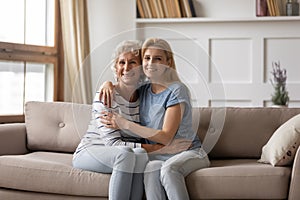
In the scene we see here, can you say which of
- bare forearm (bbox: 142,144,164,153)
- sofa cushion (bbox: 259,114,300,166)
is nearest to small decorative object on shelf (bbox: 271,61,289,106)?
sofa cushion (bbox: 259,114,300,166)

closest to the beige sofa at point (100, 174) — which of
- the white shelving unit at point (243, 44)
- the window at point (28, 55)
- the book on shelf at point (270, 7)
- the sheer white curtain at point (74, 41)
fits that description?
the window at point (28, 55)

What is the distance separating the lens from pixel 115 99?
2852mm

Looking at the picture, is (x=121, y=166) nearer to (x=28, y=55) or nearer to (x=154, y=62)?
(x=154, y=62)

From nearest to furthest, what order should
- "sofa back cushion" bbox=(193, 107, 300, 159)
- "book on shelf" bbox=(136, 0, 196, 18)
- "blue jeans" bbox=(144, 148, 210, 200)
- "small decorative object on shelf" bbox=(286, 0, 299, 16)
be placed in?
1. "blue jeans" bbox=(144, 148, 210, 200)
2. "sofa back cushion" bbox=(193, 107, 300, 159)
3. "small decorative object on shelf" bbox=(286, 0, 299, 16)
4. "book on shelf" bbox=(136, 0, 196, 18)

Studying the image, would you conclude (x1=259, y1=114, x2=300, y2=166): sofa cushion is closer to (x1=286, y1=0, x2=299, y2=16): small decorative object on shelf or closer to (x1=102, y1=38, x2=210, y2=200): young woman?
(x1=102, y1=38, x2=210, y2=200): young woman

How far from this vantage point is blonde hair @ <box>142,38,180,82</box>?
287 cm

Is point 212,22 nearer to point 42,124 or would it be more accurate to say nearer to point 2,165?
point 42,124

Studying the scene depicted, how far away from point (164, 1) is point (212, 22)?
0.40 m

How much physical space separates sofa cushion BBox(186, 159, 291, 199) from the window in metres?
1.78

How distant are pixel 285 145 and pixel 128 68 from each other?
2.75 ft

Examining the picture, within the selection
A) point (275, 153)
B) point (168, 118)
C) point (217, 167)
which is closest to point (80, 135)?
point (168, 118)

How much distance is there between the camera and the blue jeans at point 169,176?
2.57 metres

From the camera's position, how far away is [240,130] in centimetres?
312

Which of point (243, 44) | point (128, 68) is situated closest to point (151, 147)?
point (128, 68)
